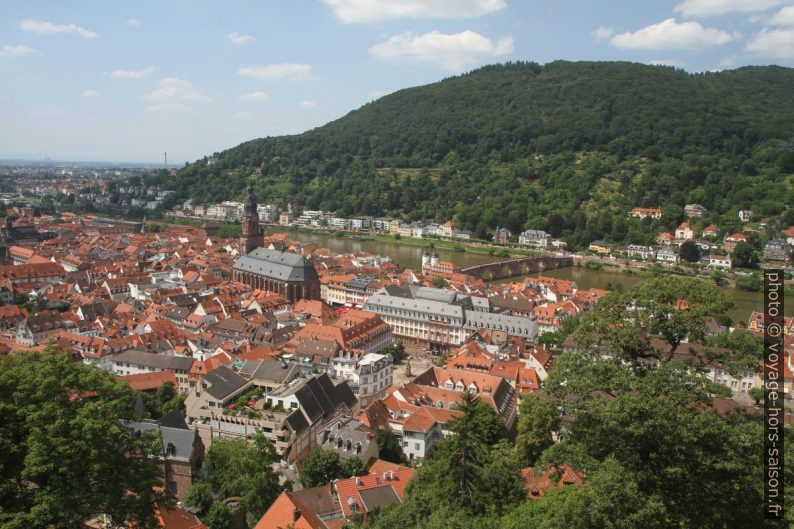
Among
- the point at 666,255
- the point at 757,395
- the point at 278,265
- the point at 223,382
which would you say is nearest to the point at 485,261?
the point at 666,255

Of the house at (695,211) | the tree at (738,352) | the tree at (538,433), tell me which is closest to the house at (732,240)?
the house at (695,211)

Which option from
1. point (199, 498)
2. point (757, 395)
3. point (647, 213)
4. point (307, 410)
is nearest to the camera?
point (199, 498)

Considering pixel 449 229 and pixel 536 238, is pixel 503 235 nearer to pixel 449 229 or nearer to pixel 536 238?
pixel 536 238

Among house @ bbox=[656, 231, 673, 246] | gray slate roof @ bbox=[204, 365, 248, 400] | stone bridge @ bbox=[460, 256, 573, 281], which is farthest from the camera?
house @ bbox=[656, 231, 673, 246]

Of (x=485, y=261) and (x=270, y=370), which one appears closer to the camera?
(x=270, y=370)

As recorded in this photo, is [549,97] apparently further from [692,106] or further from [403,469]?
[403,469]

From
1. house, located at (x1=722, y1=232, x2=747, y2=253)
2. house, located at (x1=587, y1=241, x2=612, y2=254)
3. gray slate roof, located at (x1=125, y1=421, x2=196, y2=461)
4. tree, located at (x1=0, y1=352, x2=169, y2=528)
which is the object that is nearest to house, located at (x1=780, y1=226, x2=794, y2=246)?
house, located at (x1=722, y1=232, x2=747, y2=253)

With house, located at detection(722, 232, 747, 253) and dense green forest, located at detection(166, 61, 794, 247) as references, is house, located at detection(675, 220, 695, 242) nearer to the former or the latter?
dense green forest, located at detection(166, 61, 794, 247)

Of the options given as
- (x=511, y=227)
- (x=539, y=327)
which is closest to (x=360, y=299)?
(x=539, y=327)

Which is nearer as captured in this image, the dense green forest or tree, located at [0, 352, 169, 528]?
tree, located at [0, 352, 169, 528]
